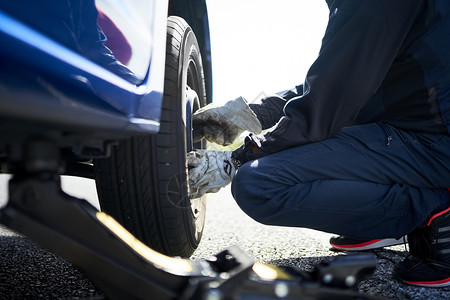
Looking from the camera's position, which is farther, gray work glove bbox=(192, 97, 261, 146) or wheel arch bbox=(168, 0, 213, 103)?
wheel arch bbox=(168, 0, 213, 103)

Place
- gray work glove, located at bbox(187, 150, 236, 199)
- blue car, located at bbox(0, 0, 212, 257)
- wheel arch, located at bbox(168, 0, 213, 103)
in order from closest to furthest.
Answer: blue car, located at bbox(0, 0, 212, 257)
gray work glove, located at bbox(187, 150, 236, 199)
wheel arch, located at bbox(168, 0, 213, 103)

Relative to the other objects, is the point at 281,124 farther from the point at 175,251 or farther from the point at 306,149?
the point at 175,251

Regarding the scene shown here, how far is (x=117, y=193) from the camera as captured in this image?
1288 millimetres

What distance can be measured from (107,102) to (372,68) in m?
0.83

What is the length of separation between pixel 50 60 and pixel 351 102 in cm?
92

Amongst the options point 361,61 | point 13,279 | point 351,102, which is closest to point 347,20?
point 361,61

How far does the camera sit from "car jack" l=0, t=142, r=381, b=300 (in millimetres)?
648

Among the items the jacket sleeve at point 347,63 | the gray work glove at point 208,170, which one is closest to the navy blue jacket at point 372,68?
the jacket sleeve at point 347,63

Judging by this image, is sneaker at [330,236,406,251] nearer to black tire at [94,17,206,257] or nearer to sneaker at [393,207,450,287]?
sneaker at [393,207,450,287]

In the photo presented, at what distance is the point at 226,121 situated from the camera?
161 cm

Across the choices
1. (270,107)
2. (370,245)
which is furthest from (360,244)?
(270,107)

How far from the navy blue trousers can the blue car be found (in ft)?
0.91

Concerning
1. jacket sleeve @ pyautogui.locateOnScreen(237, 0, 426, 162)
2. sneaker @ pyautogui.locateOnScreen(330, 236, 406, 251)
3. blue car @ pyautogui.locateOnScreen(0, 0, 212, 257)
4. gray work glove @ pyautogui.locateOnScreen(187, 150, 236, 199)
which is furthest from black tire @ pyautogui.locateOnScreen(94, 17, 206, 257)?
sneaker @ pyautogui.locateOnScreen(330, 236, 406, 251)

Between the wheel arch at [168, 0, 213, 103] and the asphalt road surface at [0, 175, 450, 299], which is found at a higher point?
the wheel arch at [168, 0, 213, 103]
